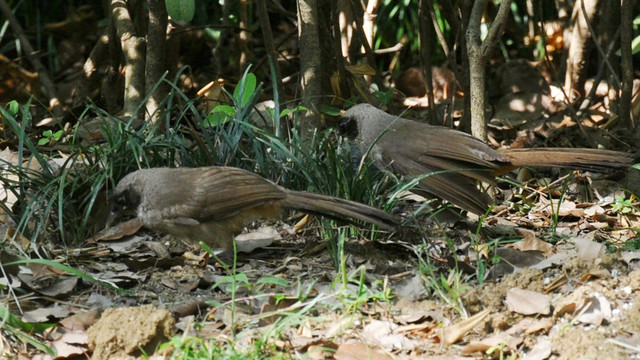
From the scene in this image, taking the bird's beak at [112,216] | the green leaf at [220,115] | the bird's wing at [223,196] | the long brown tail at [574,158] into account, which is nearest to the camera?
the bird's wing at [223,196]

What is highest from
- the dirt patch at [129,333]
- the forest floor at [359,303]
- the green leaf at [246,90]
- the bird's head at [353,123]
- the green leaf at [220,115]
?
the green leaf at [246,90]

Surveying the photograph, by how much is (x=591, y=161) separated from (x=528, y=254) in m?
0.86

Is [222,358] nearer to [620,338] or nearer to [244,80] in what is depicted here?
[620,338]

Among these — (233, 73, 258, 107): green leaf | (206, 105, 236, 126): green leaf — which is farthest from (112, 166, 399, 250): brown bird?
(233, 73, 258, 107): green leaf

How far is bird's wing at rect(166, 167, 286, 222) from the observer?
497cm

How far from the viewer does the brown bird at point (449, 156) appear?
17.4 feet

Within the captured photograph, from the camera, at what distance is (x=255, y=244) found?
16.9ft

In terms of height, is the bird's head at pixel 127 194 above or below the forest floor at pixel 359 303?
above

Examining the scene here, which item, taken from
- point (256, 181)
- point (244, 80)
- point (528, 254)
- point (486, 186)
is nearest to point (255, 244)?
point (256, 181)

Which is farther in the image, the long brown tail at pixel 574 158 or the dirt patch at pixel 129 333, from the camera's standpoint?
the long brown tail at pixel 574 158

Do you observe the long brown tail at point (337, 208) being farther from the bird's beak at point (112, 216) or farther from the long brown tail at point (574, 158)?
the long brown tail at point (574, 158)

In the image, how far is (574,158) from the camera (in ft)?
17.5

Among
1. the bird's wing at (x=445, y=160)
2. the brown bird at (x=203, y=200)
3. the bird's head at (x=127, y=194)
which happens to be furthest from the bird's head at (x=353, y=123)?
the bird's head at (x=127, y=194)

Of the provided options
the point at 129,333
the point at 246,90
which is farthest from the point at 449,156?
the point at 129,333
